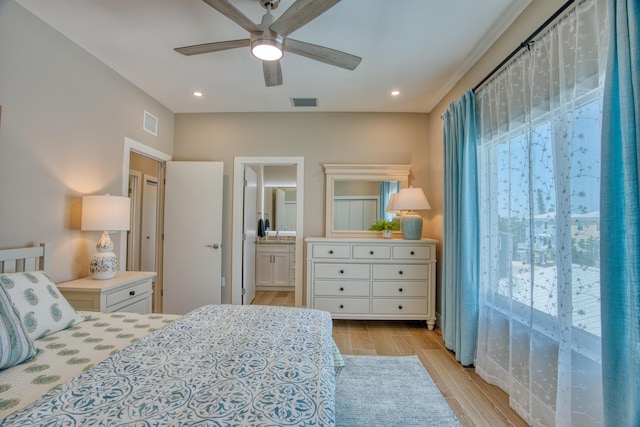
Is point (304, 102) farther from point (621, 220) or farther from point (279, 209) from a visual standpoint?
point (621, 220)

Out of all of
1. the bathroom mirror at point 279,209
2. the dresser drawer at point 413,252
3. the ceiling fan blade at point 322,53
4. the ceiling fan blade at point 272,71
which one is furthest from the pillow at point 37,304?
the bathroom mirror at point 279,209

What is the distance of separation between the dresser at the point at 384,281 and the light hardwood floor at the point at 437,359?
6.5 inches

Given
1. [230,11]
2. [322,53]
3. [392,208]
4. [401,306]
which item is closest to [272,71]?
[322,53]

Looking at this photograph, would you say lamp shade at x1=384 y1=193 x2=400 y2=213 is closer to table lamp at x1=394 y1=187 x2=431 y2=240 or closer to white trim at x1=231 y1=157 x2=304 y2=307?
table lamp at x1=394 y1=187 x2=431 y2=240

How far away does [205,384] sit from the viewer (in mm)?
938

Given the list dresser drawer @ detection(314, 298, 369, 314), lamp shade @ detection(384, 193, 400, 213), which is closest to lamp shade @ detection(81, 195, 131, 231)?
dresser drawer @ detection(314, 298, 369, 314)

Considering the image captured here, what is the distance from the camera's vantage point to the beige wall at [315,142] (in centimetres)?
357

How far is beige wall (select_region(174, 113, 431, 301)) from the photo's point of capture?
357cm

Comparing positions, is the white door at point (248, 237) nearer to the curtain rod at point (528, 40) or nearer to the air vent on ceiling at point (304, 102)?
the air vent on ceiling at point (304, 102)

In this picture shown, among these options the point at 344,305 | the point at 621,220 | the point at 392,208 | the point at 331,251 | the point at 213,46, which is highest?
the point at 213,46

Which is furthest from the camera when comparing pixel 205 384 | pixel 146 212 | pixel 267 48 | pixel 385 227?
pixel 146 212

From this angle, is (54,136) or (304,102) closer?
Result: (54,136)

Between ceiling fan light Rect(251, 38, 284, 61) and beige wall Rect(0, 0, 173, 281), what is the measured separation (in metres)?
1.58

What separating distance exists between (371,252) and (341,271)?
404mm
